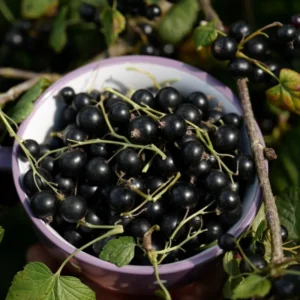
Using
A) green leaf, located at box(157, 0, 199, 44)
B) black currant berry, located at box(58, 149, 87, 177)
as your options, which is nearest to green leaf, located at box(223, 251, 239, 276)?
black currant berry, located at box(58, 149, 87, 177)

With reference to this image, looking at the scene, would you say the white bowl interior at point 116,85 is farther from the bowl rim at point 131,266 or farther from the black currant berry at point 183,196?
the black currant berry at point 183,196

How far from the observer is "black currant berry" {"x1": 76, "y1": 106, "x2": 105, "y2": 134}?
29.3 inches

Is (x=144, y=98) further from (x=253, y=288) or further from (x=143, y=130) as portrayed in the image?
(x=253, y=288)

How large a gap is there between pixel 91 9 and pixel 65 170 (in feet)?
1.13

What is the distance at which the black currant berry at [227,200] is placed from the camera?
2.17 feet

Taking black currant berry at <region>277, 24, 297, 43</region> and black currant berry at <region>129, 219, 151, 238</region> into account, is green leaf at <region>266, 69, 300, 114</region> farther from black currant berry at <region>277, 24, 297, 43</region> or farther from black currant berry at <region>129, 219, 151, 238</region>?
black currant berry at <region>129, 219, 151, 238</region>

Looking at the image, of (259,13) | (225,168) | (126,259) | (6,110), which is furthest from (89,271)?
(259,13)

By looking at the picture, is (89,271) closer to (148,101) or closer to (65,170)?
(65,170)

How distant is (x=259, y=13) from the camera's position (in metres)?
1.12

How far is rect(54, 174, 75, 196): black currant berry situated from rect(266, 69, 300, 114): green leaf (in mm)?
315

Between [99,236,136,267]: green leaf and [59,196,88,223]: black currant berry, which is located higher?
[59,196,88,223]: black currant berry

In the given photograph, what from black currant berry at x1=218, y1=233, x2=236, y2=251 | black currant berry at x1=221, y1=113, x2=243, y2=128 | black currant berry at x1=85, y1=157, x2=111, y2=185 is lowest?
black currant berry at x1=218, y1=233, x2=236, y2=251

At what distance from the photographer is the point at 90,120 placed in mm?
745

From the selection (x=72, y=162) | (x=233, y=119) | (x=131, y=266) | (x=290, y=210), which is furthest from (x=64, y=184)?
(x=290, y=210)
